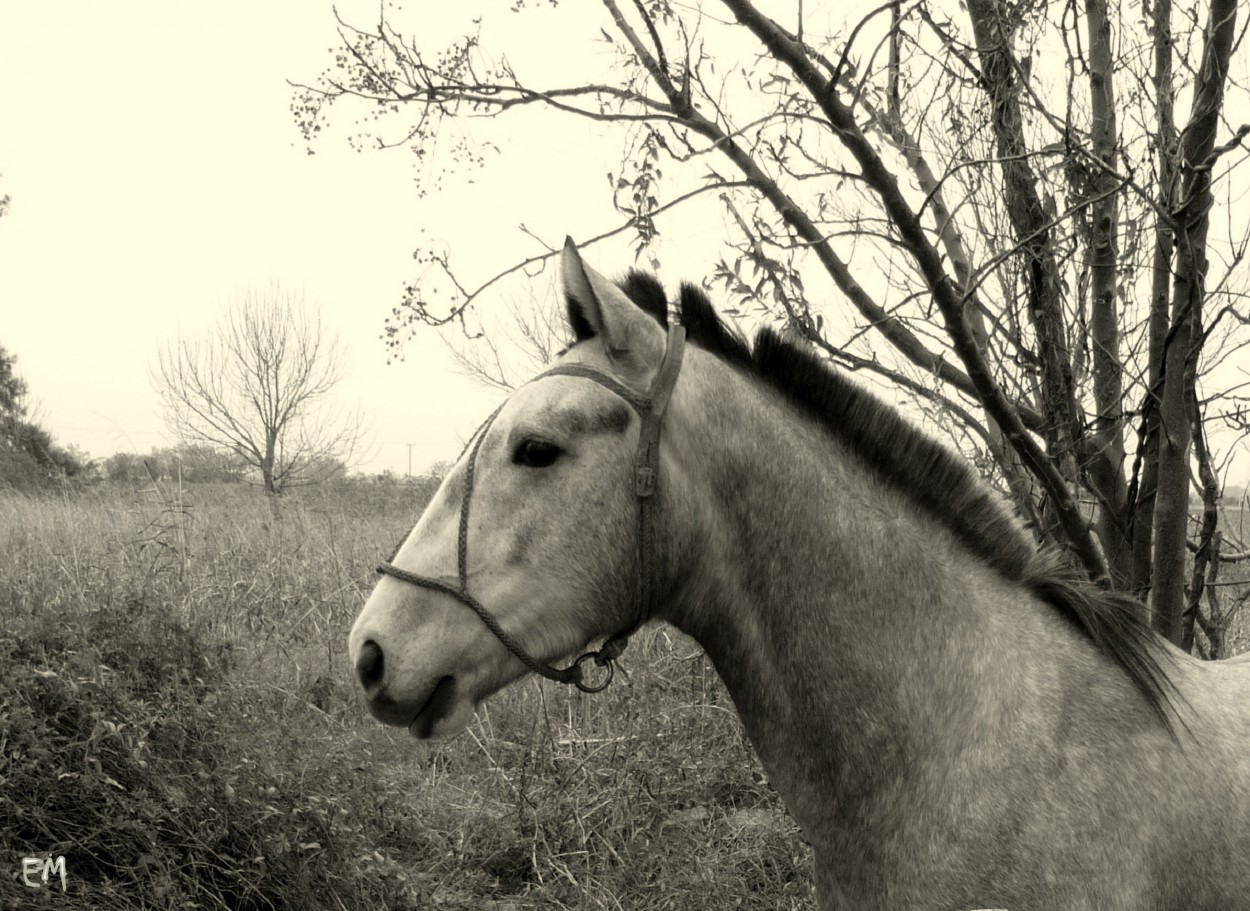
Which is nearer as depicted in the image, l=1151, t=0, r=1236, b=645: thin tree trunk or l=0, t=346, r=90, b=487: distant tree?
l=1151, t=0, r=1236, b=645: thin tree trunk

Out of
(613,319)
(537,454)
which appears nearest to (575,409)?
(537,454)

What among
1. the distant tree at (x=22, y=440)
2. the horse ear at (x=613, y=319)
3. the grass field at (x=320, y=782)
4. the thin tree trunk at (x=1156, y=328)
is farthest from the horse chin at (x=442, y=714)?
the distant tree at (x=22, y=440)

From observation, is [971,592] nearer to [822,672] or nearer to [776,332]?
[822,672]

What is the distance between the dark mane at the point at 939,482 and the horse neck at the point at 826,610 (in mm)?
47

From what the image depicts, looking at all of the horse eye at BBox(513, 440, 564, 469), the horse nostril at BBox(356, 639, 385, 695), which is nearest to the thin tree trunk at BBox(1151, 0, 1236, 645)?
the horse eye at BBox(513, 440, 564, 469)

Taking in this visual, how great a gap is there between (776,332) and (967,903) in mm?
1248

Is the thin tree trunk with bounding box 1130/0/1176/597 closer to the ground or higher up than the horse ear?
higher up

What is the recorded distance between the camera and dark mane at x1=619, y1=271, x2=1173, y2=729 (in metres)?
2.14

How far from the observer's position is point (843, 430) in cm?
221

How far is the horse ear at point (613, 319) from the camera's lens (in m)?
2.12

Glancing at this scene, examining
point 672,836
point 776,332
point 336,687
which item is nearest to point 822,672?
point 776,332

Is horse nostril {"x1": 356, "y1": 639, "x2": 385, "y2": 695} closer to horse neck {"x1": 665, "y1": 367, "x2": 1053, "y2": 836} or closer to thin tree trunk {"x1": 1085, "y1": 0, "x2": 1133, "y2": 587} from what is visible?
horse neck {"x1": 665, "y1": 367, "x2": 1053, "y2": 836}

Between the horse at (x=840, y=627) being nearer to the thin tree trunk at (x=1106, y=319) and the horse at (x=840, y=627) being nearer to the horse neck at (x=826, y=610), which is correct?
the horse neck at (x=826, y=610)

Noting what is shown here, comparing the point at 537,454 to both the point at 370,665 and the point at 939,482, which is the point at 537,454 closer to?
the point at 370,665
